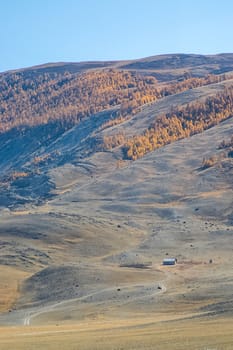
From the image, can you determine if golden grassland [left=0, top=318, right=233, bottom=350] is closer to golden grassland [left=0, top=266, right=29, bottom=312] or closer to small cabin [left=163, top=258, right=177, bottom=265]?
golden grassland [left=0, top=266, right=29, bottom=312]

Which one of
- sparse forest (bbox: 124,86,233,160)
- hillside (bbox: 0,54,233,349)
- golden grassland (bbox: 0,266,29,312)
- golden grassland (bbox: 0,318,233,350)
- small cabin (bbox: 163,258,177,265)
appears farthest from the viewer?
sparse forest (bbox: 124,86,233,160)

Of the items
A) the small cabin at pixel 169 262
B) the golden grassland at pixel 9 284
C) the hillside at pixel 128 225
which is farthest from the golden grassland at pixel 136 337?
the small cabin at pixel 169 262

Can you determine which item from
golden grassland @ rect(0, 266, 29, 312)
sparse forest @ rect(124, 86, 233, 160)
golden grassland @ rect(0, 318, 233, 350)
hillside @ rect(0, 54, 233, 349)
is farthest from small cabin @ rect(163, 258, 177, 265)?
sparse forest @ rect(124, 86, 233, 160)

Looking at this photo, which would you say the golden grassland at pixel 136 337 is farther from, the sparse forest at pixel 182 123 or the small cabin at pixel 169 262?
the sparse forest at pixel 182 123

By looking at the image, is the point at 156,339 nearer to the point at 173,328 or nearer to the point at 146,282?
the point at 173,328

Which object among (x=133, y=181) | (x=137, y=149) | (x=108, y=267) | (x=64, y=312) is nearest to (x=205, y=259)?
(x=108, y=267)

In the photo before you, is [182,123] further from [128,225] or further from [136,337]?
[136,337]
